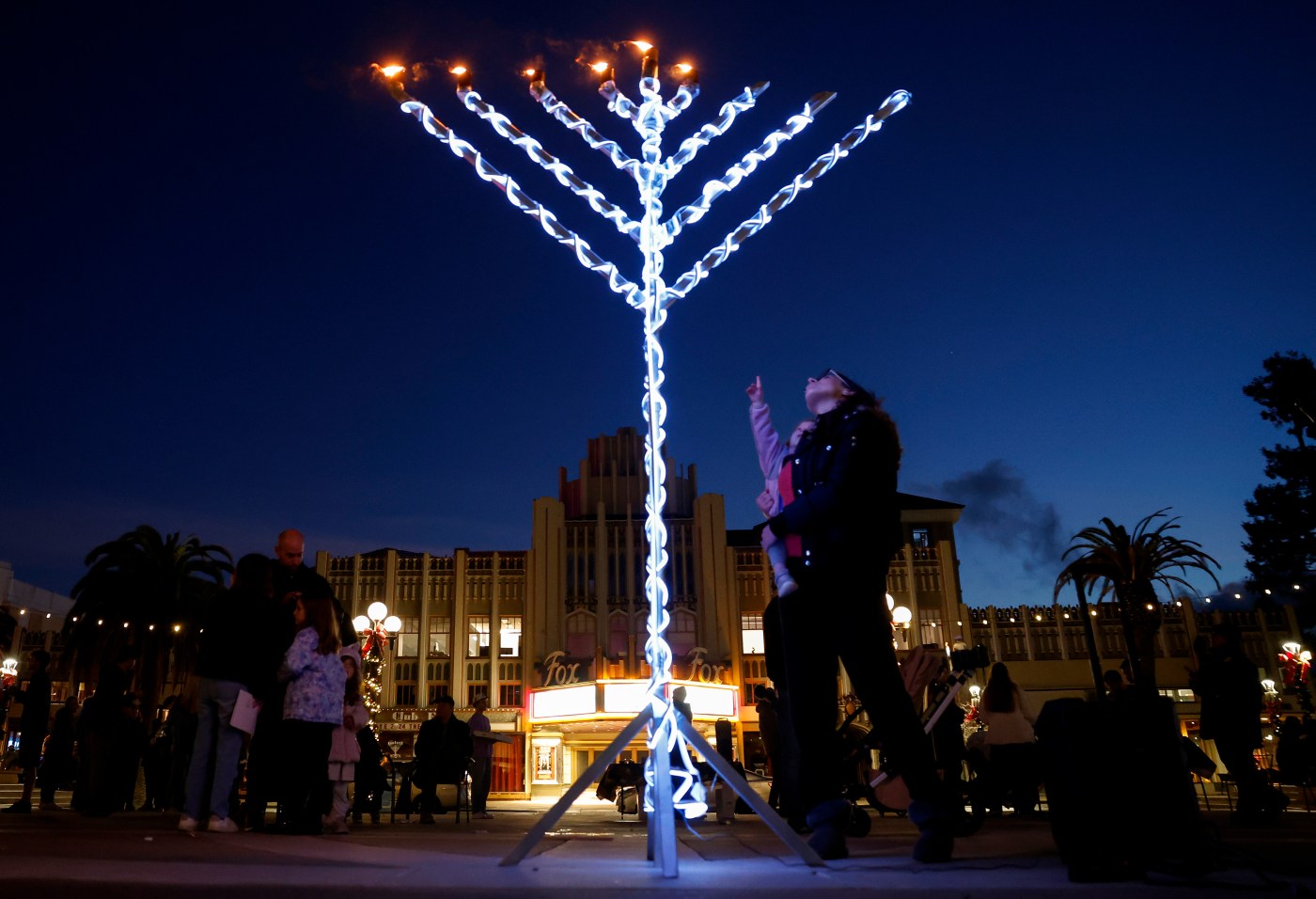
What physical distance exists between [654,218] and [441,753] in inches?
330

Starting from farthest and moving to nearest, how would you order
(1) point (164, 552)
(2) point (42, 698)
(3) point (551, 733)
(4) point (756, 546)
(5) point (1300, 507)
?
(4) point (756, 546) → (5) point (1300, 507) → (3) point (551, 733) → (1) point (164, 552) → (2) point (42, 698)

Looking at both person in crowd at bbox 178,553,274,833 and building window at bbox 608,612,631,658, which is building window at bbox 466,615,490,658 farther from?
person in crowd at bbox 178,553,274,833

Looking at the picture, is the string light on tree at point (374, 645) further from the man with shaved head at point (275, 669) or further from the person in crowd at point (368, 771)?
the man with shaved head at point (275, 669)

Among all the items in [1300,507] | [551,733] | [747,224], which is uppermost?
[1300,507]

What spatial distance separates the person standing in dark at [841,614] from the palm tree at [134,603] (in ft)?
83.5

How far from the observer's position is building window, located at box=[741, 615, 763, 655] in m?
39.2

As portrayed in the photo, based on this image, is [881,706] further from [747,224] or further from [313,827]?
[313,827]

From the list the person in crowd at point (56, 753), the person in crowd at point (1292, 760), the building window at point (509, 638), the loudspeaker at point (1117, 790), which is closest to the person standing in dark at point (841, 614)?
the loudspeaker at point (1117, 790)

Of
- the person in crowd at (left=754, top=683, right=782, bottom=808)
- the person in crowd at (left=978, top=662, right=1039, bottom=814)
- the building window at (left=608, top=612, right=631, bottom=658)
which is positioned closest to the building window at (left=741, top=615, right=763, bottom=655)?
the building window at (left=608, top=612, right=631, bottom=658)

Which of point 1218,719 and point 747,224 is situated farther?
point 1218,719

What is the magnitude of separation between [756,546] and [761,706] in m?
32.2

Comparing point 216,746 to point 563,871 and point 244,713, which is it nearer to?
point 244,713

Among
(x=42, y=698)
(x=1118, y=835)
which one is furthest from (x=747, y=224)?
(x=42, y=698)

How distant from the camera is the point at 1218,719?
7586mm
